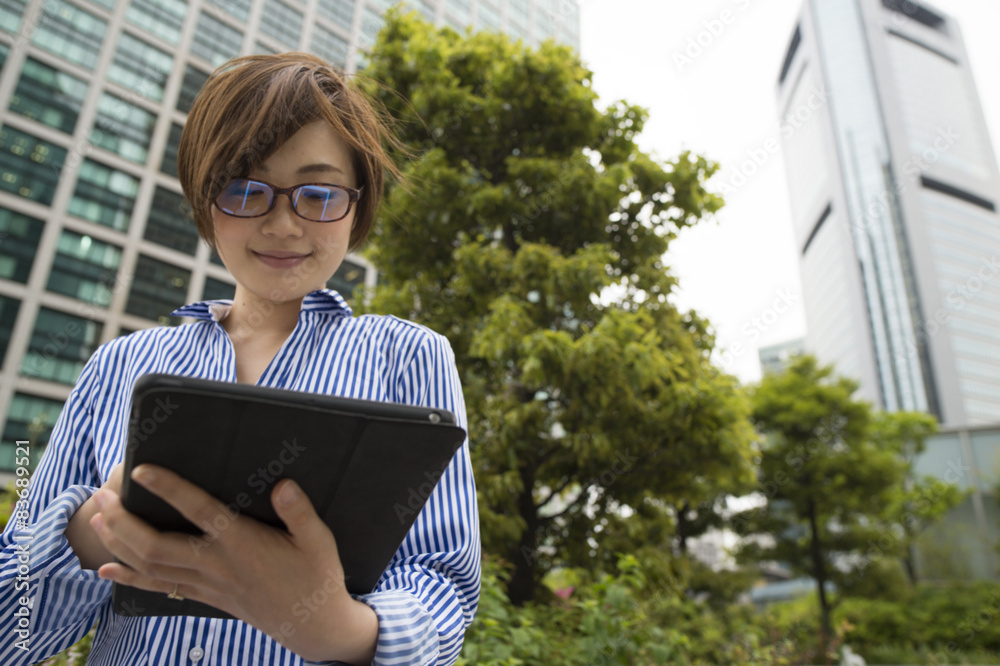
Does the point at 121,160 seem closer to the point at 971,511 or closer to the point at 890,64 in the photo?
the point at 971,511

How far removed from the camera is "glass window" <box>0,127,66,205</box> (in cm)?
2138

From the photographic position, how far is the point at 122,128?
2380 cm

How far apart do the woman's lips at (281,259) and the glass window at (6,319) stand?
25.8 meters

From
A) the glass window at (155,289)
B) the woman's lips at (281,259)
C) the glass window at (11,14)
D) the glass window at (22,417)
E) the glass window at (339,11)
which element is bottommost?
the woman's lips at (281,259)

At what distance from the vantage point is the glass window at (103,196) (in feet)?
73.9

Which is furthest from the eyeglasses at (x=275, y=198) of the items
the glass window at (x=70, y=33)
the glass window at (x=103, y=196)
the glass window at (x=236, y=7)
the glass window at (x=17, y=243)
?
the glass window at (x=236, y=7)

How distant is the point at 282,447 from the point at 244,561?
5.5 inches

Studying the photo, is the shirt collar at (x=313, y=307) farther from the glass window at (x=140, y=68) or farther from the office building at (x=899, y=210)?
the office building at (x=899, y=210)

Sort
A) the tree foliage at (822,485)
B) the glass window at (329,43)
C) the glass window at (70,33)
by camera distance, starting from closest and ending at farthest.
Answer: the tree foliage at (822,485) → the glass window at (70,33) → the glass window at (329,43)

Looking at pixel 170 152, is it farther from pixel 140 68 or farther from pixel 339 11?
pixel 339 11

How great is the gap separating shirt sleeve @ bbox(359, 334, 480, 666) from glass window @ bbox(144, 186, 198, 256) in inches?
1027

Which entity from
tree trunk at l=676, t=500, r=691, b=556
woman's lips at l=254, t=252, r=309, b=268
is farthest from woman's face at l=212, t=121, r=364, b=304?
tree trunk at l=676, t=500, r=691, b=556

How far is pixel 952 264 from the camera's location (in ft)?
208

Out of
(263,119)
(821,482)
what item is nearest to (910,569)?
(821,482)
